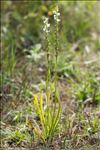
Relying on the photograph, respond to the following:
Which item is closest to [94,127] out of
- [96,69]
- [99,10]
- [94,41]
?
[96,69]

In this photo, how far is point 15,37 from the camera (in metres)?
4.07

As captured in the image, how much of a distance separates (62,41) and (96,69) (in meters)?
0.52

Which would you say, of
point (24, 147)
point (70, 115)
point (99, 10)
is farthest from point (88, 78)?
point (99, 10)

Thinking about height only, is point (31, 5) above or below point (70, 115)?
above

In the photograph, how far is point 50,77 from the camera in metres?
3.35

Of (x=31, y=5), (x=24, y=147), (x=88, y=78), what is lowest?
(x=24, y=147)

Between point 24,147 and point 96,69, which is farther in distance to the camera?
point 96,69

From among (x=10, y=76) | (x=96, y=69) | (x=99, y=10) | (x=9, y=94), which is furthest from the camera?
(x=99, y=10)

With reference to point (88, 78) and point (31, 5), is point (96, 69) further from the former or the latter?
point (31, 5)

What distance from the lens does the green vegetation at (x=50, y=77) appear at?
8.82 ft

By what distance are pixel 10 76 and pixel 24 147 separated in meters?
0.97

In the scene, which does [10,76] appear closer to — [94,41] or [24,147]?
[24,147]

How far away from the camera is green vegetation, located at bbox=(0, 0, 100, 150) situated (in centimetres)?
269

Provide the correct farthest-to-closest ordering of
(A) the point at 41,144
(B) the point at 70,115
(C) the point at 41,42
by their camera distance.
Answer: (C) the point at 41,42 → (B) the point at 70,115 → (A) the point at 41,144
